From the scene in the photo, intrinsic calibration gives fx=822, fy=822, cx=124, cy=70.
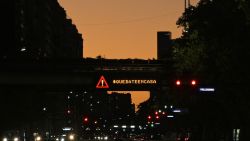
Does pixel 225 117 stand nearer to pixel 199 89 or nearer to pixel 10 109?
pixel 199 89

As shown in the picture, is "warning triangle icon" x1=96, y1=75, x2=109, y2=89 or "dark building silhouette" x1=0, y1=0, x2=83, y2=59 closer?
"warning triangle icon" x1=96, y1=75, x2=109, y2=89

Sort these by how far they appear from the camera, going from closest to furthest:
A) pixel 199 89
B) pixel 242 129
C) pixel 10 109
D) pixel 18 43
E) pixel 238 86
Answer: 1. pixel 238 86
2. pixel 199 89
3. pixel 242 129
4. pixel 10 109
5. pixel 18 43

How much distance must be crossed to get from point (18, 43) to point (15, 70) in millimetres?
69204

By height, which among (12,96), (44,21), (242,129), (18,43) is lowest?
(242,129)

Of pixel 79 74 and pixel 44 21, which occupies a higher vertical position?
pixel 44 21

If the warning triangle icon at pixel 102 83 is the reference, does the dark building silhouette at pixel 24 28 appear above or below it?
above

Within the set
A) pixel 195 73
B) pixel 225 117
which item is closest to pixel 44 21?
pixel 225 117

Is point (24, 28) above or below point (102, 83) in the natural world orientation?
above

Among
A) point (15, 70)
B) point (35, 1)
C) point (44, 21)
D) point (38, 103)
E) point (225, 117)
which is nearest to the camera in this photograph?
point (225, 117)

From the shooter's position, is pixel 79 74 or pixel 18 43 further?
pixel 18 43

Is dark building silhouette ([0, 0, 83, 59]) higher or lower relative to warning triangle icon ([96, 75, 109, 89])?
higher

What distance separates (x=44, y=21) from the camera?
197000mm

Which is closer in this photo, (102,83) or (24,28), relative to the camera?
(102,83)

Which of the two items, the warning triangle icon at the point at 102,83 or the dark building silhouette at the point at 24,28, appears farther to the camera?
the dark building silhouette at the point at 24,28
